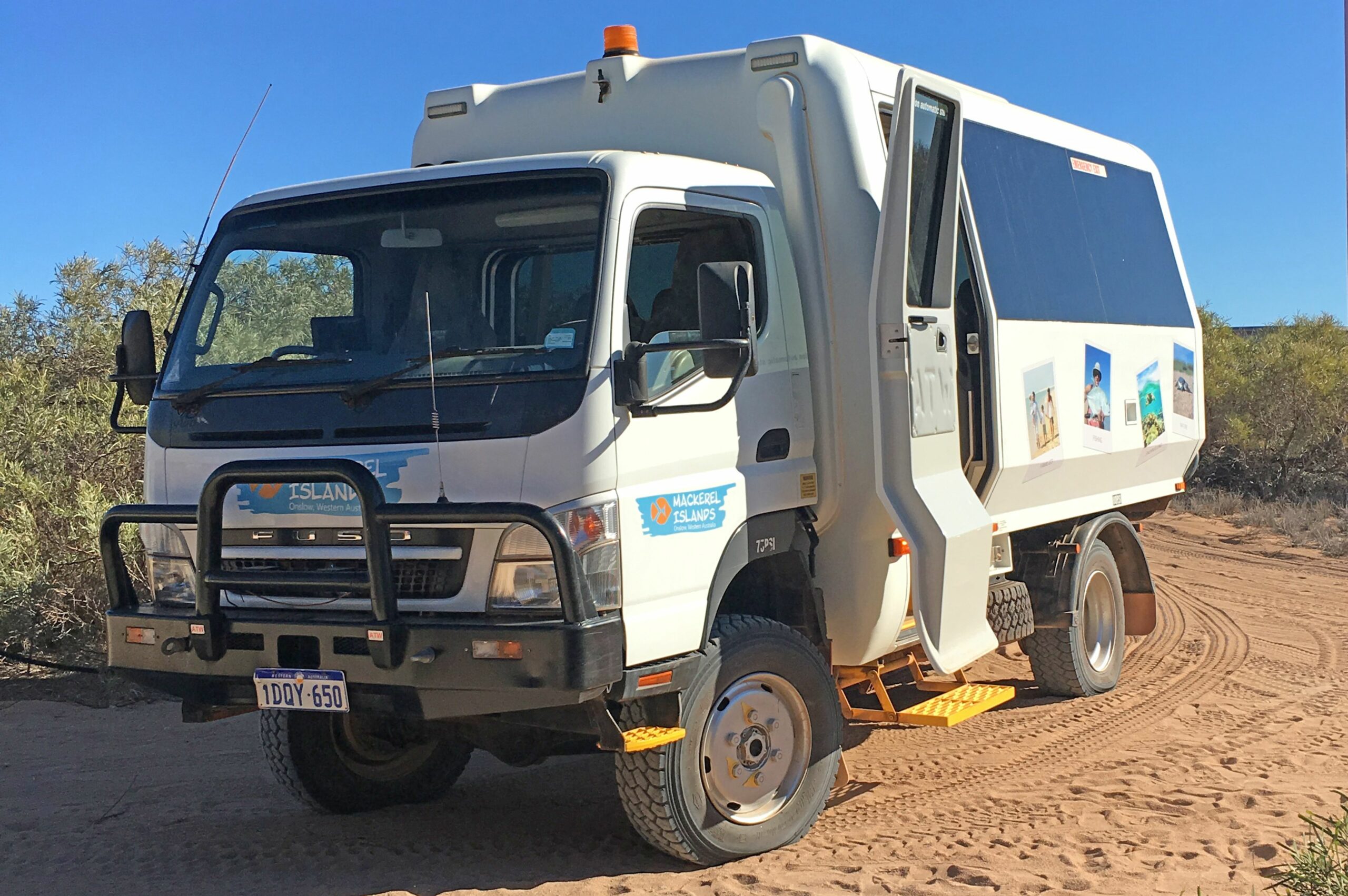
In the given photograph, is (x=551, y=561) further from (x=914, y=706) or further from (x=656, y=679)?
(x=914, y=706)

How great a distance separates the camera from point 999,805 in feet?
19.1

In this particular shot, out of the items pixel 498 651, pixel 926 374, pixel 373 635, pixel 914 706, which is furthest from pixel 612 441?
pixel 914 706

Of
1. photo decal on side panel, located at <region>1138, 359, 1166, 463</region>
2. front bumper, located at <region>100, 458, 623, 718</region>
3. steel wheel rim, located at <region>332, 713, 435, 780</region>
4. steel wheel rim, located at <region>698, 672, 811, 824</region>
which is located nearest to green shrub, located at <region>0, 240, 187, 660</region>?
steel wheel rim, located at <region>332, 713, 435, 780</region>

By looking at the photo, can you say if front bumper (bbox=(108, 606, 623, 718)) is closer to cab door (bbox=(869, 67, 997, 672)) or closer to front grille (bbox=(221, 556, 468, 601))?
front grille (bbox=(221, 556, 468, 601))

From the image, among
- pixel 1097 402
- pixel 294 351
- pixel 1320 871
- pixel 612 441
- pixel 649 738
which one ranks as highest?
pixel 294 351

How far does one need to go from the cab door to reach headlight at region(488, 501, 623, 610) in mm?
1466

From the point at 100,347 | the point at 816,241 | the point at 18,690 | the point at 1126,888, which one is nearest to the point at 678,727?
the point at 1126,888

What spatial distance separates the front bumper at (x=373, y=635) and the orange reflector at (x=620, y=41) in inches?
108

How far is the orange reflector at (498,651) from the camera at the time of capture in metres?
4.27

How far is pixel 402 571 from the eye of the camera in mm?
4562

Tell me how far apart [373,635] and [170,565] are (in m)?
1.13

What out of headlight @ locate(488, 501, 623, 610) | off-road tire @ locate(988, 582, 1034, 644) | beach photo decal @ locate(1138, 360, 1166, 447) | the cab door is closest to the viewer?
headlight @ locate(488, 501, 623, 610)

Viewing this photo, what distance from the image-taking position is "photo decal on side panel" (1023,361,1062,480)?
6.67 m

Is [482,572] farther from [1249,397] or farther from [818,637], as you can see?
[1249,397]
